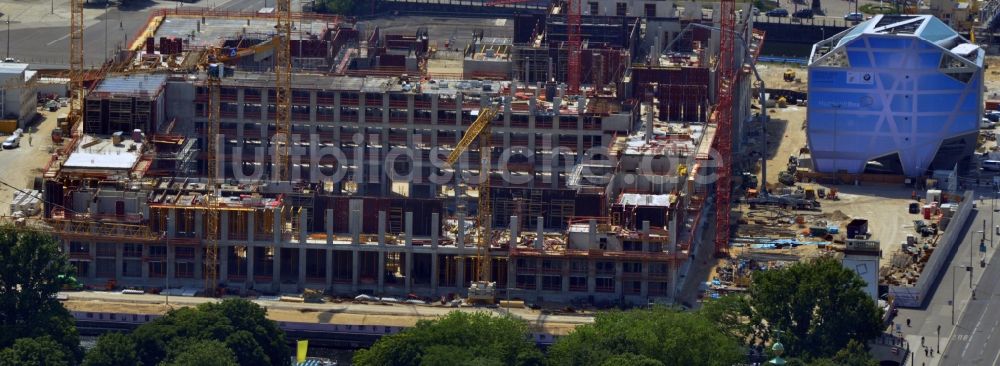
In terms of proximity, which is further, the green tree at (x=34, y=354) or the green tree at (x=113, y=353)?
the green tree at (x=113, y=353)

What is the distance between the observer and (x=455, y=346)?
641 ft

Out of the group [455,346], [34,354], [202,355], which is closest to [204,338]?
[202,355]

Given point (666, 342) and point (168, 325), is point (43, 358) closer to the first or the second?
point (168, 325)

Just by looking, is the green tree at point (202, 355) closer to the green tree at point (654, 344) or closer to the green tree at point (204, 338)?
the green tree at point (204, 338)

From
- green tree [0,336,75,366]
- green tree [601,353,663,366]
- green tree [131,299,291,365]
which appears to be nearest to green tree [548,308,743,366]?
green tree [601,353,663,366]

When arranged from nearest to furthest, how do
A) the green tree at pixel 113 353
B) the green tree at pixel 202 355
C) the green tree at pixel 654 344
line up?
the green tree at pixel 202 355, the green tree at pixel 113 353, the green tree at pixel 654 344

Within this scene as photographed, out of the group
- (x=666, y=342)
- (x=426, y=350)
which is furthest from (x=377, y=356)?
(x=666, y=342)

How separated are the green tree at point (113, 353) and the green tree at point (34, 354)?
151 centimetres

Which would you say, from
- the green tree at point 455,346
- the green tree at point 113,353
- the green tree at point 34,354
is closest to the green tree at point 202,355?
the green tree at point 113,353

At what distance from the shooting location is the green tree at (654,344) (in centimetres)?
19512

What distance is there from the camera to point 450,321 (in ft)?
652

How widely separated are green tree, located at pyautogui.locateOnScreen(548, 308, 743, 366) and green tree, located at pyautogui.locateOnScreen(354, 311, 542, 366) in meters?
2.03

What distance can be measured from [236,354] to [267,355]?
8.70 feet

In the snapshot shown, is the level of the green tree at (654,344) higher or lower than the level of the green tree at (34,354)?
higher
